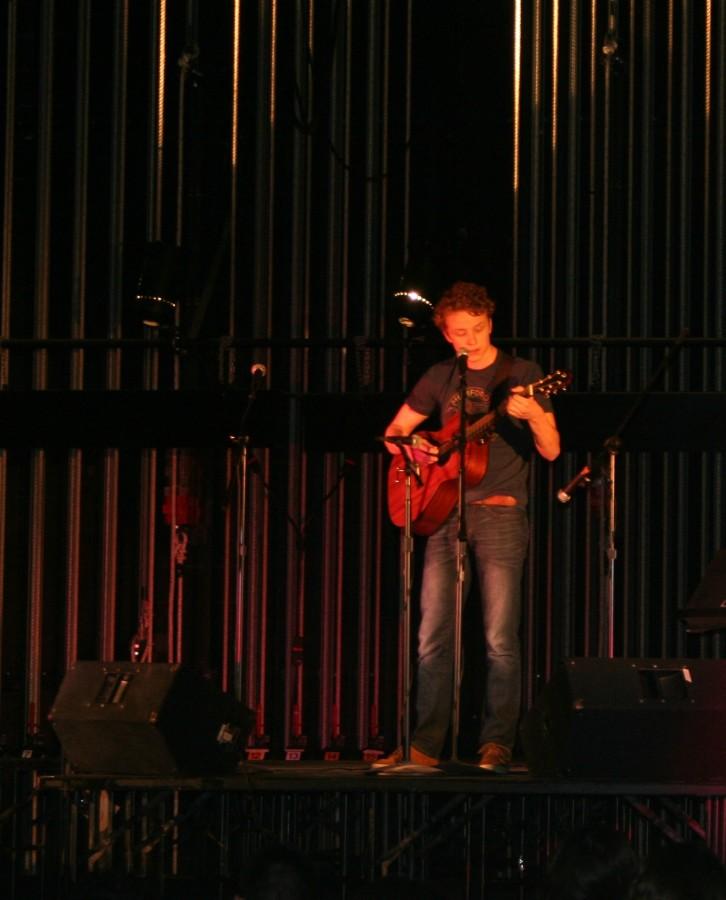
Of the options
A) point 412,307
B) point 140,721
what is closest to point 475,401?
point 412,307

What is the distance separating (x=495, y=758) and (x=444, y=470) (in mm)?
1117

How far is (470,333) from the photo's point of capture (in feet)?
20.9

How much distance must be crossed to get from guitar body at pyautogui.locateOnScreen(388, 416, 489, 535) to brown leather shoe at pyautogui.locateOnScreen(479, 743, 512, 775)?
2.89 feet

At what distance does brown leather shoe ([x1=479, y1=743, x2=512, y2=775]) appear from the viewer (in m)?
6.04

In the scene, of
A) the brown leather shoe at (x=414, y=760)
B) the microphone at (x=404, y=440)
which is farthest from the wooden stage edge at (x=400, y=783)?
the microphone at (x=404, y=440)

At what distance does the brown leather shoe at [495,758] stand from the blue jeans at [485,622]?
0.11 feet

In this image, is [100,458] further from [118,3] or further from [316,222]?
[118,3]

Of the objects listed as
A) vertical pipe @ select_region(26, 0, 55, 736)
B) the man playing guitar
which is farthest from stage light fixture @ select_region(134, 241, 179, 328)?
the man playing guitar

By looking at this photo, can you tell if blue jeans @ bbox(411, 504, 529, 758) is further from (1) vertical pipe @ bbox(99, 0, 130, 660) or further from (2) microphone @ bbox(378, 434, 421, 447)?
(1) vertical pipe @ bbox(99, 0, 130, 660)

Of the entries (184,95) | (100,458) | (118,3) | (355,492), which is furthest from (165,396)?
(118,3)

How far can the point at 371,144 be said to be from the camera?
8.26 metres

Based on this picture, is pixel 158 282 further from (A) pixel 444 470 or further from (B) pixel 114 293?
(A) pixel 444 470

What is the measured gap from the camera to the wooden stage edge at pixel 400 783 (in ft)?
18.9

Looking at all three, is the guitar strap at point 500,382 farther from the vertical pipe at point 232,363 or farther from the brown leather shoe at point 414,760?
the vertical pipe at point 232,363
